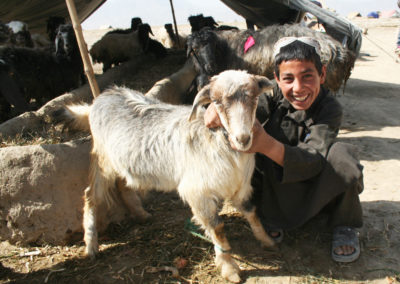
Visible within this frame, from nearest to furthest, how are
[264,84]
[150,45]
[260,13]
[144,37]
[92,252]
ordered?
[264,84], [92,252], [260,13], [150,45], [144,37]

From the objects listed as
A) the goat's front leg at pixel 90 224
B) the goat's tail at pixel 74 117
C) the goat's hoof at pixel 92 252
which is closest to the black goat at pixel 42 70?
the goat's tail at pixel 74 117

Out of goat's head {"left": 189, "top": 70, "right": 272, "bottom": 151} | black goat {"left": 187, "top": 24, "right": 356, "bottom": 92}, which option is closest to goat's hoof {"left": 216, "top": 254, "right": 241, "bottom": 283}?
goat's head {"left": 189, "top": 70, "right": 272, "bottom": 151}

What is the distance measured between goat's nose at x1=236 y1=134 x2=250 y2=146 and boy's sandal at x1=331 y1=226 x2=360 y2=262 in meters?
1.19

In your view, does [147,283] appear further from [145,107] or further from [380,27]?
[380,27]

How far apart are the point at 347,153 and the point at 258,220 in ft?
2.66

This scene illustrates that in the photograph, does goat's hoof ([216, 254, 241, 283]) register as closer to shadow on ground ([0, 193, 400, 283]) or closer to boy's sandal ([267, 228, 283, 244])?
shadow on ground ([0, 193, 400, 283])

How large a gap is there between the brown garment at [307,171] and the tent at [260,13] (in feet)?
11.2

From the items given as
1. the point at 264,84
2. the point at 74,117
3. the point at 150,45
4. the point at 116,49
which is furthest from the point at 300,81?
the point at 116,49

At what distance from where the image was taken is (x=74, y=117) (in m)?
2.96

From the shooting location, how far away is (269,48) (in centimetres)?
492

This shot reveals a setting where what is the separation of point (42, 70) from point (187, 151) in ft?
15.2

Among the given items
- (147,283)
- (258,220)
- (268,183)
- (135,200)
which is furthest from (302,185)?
(135,200)

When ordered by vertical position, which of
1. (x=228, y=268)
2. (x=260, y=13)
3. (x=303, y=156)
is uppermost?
(x=260, y=13)

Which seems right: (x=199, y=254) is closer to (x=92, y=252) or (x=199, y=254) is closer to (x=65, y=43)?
Result: (x=92, y=252)
